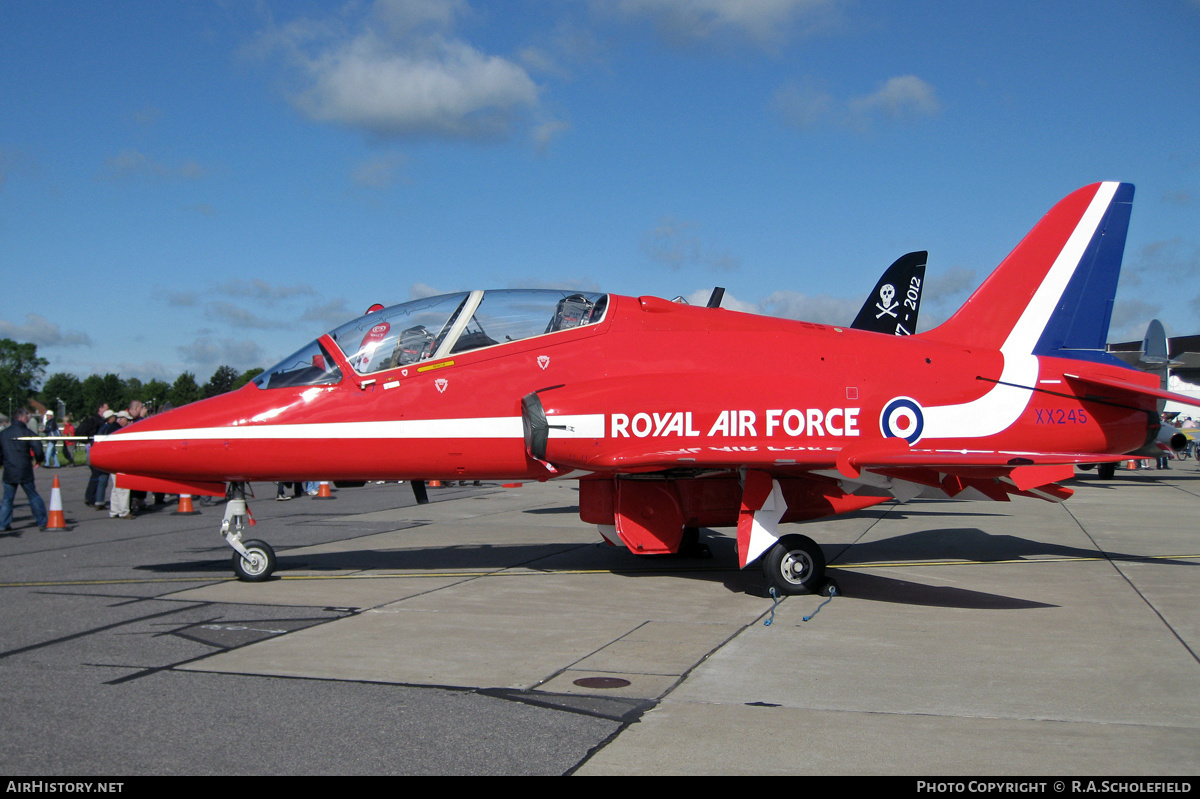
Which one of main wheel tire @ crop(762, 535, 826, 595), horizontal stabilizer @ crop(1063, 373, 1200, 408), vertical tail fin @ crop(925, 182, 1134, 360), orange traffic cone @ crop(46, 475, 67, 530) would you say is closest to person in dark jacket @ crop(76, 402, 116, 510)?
orange traffic cone @ crop(46, 475, 67, 530)

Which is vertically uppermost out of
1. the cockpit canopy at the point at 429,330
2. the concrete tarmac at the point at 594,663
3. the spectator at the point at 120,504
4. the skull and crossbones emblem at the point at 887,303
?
the skull and crossbones emblem at the point at 887,303

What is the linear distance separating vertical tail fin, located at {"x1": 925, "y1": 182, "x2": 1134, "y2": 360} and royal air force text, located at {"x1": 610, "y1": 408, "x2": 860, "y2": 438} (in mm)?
2523

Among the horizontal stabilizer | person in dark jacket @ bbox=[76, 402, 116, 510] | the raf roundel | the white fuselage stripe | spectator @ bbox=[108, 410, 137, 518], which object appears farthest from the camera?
person in dark jacket @ bbox=[76, 402, 116, 510]

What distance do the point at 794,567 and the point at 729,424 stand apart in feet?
4.88

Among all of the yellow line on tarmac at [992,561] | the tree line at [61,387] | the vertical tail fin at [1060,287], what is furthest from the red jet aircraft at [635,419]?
the tree line at [61,387]

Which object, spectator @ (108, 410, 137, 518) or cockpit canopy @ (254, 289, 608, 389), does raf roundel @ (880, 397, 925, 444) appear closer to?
cockpit canopy @ (254, 289, 608, 389)

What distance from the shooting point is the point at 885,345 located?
9195mm

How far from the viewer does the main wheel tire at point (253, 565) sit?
884cm

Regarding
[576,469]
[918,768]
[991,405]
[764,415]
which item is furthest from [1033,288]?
[918,768]

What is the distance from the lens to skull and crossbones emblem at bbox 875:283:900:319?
1677cm

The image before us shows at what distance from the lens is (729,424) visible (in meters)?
8.29

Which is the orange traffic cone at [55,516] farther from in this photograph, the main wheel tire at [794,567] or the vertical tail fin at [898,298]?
the vertical tail fin at [898,298]

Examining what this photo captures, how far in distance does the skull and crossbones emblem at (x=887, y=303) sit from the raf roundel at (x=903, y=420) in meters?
8.35
